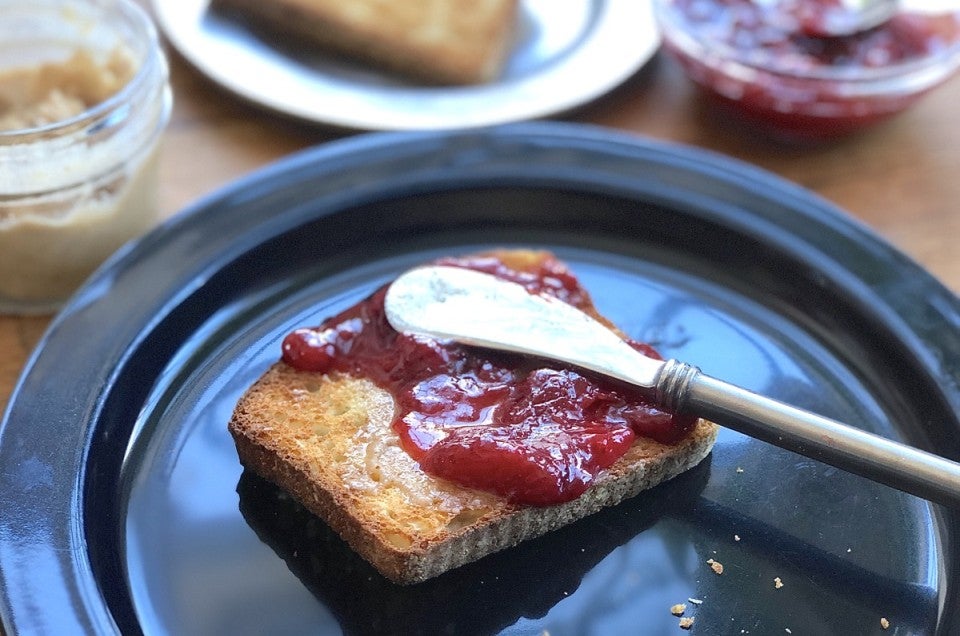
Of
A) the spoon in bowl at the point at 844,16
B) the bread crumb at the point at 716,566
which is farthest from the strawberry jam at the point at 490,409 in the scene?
the spoon in bowl at the point at 844,16

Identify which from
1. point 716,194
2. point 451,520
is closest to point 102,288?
point 451,520

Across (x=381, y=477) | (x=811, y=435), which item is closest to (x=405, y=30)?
(x=381, y=477)

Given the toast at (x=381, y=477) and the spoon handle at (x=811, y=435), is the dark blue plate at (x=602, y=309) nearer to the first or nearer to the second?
the toast at (x=381, y=477)

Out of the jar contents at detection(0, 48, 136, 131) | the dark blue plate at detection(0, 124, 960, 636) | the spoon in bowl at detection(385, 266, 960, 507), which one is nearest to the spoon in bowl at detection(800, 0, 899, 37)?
the dark blue plate at detection(0, 124, 960, 636)

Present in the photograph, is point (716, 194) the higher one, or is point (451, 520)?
point (716, 194)

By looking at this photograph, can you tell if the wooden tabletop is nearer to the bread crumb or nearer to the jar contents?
the jar contents

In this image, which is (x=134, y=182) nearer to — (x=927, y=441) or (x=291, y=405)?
(x=291, y=405)
